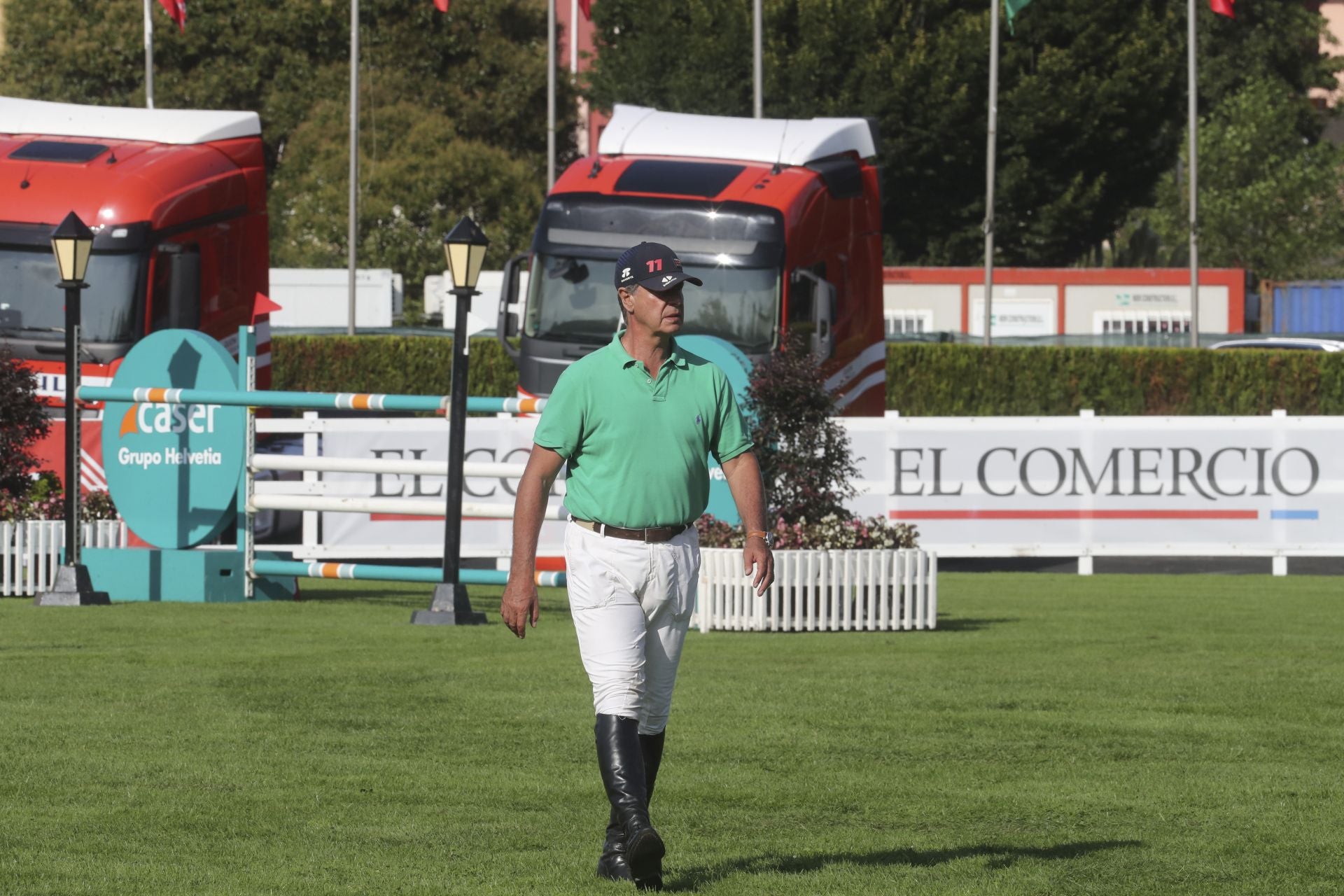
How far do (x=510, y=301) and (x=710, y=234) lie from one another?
103 inches

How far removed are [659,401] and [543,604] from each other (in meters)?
11.1

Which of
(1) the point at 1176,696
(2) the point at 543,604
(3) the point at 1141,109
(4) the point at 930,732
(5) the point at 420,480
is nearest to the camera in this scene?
(4) the point at 930,732

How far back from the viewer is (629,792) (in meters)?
6.28

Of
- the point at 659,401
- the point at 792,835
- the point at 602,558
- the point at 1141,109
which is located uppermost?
the point at 1141,109

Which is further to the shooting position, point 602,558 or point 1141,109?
point 1141,109

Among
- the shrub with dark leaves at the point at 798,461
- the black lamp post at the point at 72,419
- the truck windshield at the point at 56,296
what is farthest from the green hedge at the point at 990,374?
the shrub with dark leaves at the point at 798,461

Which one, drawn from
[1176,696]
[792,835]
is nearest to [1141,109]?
[1176,696]

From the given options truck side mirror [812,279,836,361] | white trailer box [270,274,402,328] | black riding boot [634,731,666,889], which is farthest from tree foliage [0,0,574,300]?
black riding boot [634,731,666,889]

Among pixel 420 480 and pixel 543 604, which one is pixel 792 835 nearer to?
pixel 543 604

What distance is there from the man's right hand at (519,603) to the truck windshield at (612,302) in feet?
48.6

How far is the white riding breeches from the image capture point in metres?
6.36

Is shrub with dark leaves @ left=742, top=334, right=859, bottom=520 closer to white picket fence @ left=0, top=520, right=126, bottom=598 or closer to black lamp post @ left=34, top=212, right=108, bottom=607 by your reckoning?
black lamp post @ left=34, top=212, right=108, bottom=607

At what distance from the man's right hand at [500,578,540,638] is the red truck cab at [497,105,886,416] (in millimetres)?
15000

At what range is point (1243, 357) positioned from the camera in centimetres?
3622
